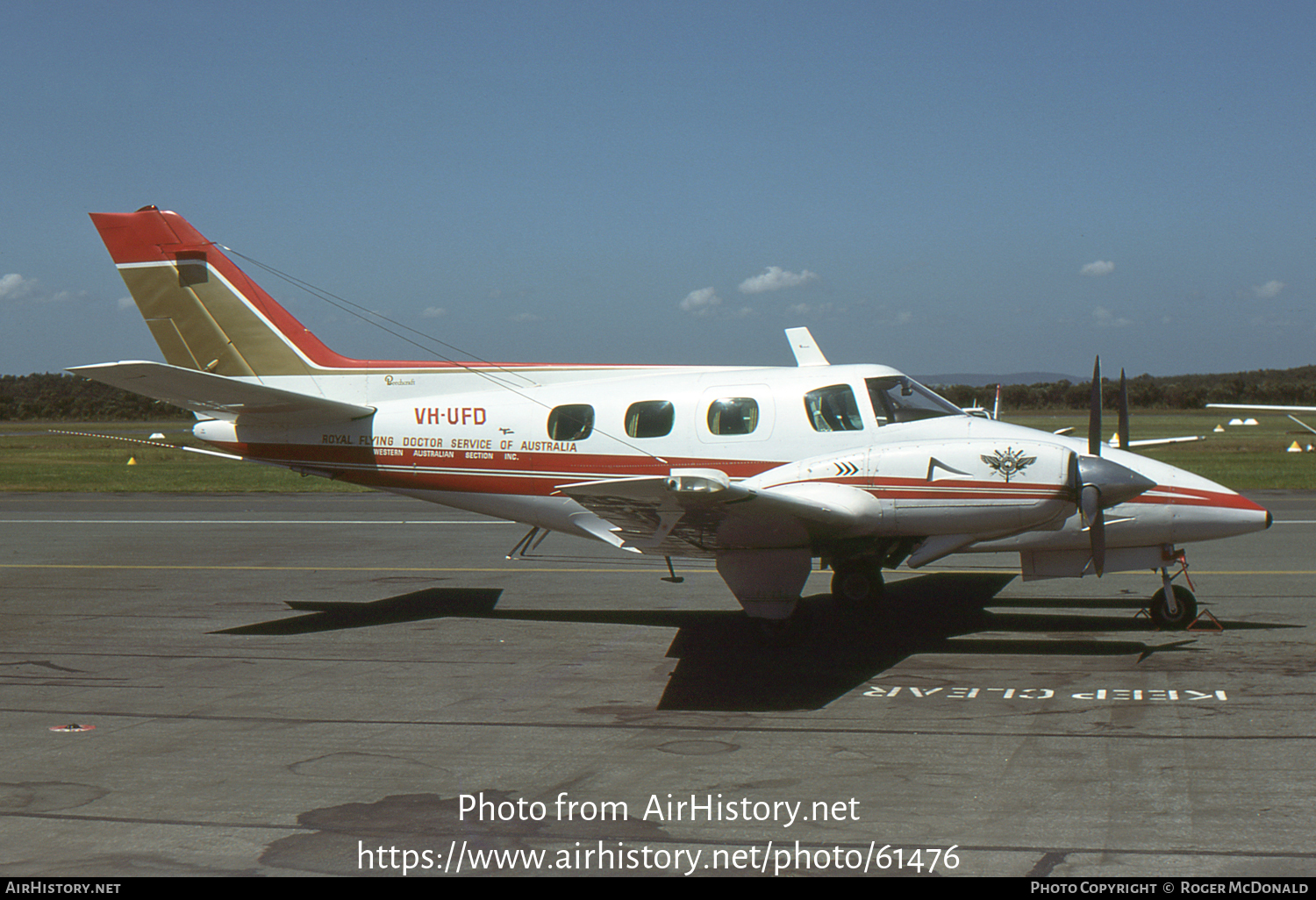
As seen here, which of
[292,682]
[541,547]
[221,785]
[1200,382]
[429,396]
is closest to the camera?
[221,785]

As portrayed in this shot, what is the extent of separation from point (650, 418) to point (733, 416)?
101cm

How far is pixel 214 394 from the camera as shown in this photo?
13.2m

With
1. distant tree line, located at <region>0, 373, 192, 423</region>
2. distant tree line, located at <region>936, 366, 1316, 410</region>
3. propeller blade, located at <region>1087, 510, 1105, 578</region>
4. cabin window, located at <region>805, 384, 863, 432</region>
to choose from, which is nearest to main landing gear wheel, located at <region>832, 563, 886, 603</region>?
cabin window, located at <region>805, 384, 863, 432</region>

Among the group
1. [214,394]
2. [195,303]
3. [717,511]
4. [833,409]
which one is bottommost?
[717,511]

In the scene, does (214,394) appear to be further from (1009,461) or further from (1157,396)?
(1157,396)

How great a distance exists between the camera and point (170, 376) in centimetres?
1205

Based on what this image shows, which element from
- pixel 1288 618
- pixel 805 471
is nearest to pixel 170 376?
pixel 805 471

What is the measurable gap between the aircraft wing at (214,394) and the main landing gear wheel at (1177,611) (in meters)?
9.78

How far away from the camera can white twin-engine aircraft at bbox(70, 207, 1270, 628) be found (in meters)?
11.0

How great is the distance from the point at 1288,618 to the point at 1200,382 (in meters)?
183

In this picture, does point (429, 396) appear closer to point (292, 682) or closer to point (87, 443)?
point (292, 682)

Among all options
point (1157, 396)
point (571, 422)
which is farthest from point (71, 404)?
point (571, 422)

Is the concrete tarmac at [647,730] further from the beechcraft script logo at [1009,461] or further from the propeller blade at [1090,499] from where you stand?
the beechcraft script logo at [1009,461]

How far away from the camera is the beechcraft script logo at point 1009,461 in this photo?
1088 cm
